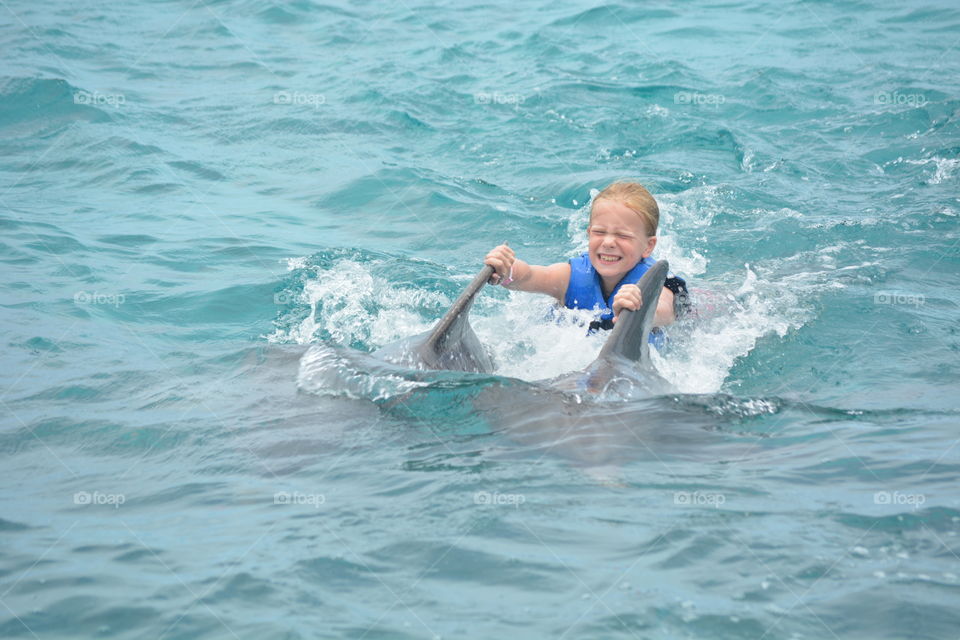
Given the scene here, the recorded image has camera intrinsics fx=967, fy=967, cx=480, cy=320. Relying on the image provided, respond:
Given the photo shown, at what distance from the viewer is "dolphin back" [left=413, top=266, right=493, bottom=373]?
514 centimetres

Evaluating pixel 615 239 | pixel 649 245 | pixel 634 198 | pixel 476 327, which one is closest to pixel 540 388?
pixel 615 239

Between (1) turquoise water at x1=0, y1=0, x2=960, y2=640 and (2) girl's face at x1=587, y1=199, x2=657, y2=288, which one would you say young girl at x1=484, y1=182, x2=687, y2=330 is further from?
(1) turquoise water at x1=0, y1=0, x2=960, y2=640

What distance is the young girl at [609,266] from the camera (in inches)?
241

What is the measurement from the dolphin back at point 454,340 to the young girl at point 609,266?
1.70ft

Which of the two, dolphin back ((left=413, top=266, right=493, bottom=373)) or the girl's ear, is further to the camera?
the girl's ear

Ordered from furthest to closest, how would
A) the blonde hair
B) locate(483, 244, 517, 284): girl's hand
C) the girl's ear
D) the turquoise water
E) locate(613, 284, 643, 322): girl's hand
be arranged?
the girl's ear → the blonde hair → locate(483, 244, 517, 284): girl's hand → locate(613, 284, 643, 322): girl's hand → the turquoise water

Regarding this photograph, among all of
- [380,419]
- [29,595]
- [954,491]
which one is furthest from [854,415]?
[29,595]

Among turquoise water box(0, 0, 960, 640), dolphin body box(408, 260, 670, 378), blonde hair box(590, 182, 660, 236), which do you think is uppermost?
blonde hair box(590, 182, 660, 236)

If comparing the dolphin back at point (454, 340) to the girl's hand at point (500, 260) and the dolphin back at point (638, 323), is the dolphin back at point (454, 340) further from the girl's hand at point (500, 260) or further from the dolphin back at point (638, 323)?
the dolphin back at point (638, 323)

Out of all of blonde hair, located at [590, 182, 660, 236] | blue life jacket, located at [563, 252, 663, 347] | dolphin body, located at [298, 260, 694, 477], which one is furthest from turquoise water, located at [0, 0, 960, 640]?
blonde hair, located at [590, 182, 660, 236]

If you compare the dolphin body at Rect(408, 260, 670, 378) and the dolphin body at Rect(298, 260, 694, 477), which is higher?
the dolphin body at Rect(408, 260, 670, 378)

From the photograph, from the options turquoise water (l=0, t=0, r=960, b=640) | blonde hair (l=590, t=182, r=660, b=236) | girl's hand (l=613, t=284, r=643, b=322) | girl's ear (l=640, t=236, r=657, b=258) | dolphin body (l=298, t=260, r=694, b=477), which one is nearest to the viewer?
turquoise water (l=0, t=0, r=960, b=640)

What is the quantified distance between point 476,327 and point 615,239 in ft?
5.35

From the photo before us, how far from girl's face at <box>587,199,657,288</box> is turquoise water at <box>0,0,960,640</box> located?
0.53 m
